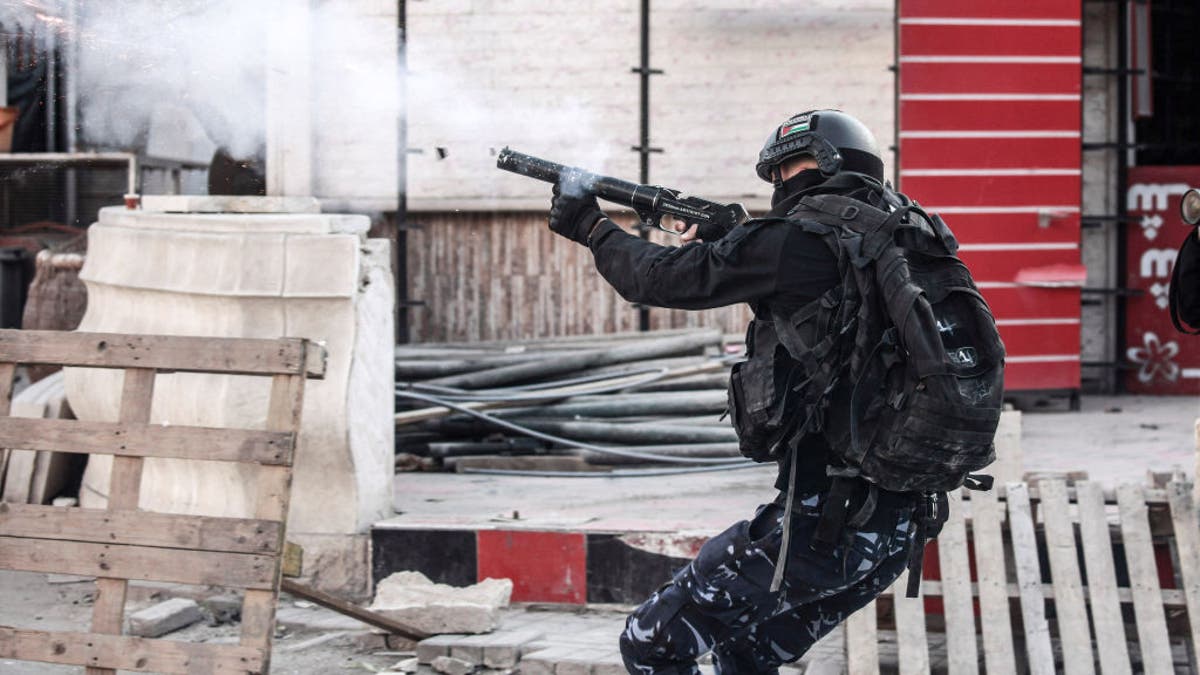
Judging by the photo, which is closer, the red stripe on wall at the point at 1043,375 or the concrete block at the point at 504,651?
the concrete block at the point at 504,651

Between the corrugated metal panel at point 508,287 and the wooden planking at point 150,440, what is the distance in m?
4.94

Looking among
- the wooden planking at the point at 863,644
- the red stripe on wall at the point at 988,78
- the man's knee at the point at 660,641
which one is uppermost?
the red stripe on wall at the point at 988,78

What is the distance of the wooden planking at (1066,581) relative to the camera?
5.27 m

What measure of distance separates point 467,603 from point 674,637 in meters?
1.99

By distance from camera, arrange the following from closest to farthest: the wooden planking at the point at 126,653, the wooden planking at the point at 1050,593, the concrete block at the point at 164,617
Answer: the wooden planking at the point at 126,653 < the wooden planking at the point at 1050,593 < the concrete block at the point at 164,617

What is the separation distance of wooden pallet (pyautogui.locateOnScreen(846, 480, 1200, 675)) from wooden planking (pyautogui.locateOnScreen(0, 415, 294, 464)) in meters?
2.27

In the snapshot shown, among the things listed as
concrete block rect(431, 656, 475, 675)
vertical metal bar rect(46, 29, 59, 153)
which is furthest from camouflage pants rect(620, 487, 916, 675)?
vertical metal bar rect(46, 29, 59, 153)

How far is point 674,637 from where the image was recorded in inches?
161

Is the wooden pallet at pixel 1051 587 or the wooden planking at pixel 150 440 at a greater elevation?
the wooden planking at pixel 150 440

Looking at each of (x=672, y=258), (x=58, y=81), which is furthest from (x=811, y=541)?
(x=58, y=81)

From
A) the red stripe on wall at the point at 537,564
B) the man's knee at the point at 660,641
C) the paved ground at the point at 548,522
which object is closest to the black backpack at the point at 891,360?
the man's knee at the point at 660,641

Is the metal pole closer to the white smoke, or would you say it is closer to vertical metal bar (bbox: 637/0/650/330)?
the white smoke

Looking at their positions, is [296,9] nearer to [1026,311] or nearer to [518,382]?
[518,382]

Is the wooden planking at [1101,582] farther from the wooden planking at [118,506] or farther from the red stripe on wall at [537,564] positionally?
the wooden planking at [118,506]
